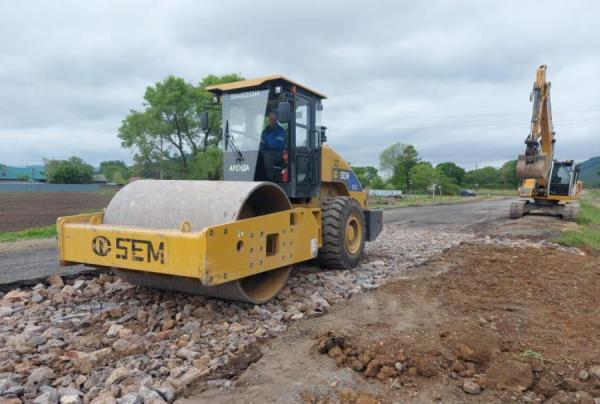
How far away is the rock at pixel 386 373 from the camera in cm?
321

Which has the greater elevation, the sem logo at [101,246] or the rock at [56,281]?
the sem logo at [101,246]

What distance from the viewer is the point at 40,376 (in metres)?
3.19

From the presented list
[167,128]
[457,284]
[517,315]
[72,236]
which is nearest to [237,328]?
[72,236]

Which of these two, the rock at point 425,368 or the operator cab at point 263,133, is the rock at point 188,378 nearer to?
the rock at point 425,368

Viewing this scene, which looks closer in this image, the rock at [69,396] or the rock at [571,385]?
the rock at [69,396]

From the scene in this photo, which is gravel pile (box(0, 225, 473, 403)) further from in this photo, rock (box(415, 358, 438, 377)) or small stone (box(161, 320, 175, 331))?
rock (box(415, 358, 438, 377))

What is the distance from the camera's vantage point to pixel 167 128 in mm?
34312

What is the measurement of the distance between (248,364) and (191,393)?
565 mm

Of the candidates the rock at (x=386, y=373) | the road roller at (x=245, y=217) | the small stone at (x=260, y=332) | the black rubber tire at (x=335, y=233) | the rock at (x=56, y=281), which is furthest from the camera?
the black rubber tire at (x=335, y=233)

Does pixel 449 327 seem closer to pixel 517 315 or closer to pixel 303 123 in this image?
pixel 517 315

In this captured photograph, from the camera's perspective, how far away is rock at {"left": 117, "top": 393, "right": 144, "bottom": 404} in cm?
286

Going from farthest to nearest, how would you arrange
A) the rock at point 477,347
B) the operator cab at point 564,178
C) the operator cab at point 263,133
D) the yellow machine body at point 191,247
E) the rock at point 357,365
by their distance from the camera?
the operator cab at point 564,178 → the operator cab at point 263,133 → the yellow machine body at point 191,247 → the rock at point 477,347 → the rock at point 357,365

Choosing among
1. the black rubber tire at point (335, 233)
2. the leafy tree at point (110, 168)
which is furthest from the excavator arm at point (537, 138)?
the leafy tree at point (110, 168)

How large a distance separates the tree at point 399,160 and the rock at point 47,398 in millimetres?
73845
